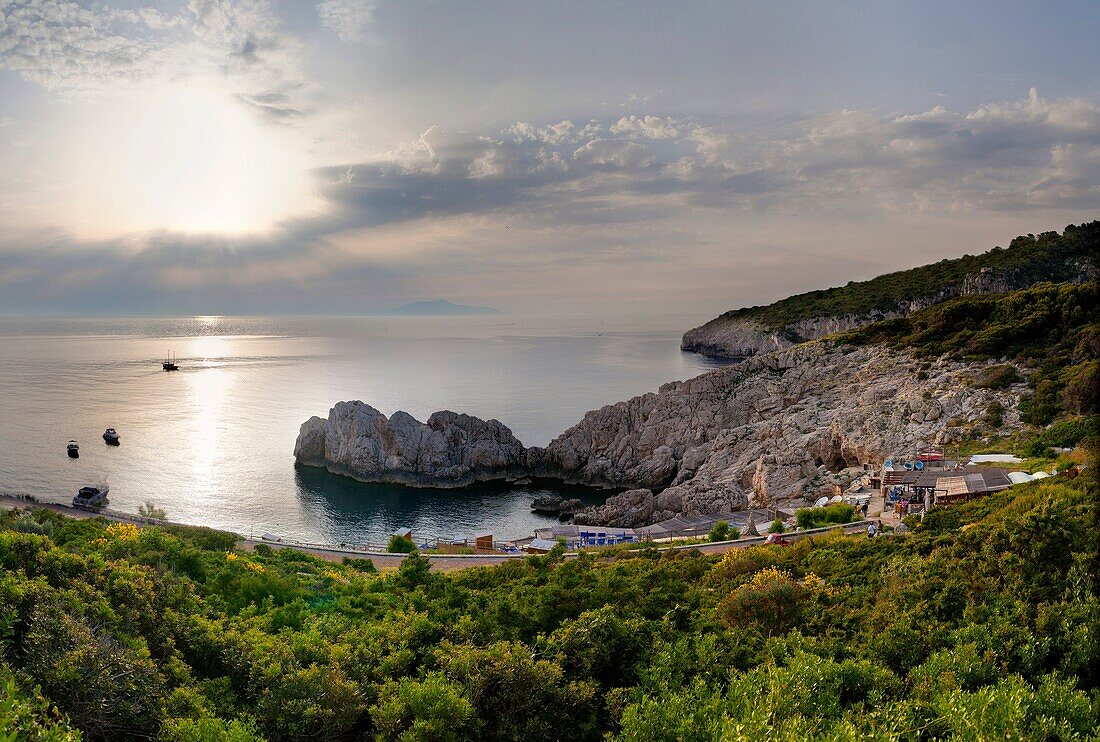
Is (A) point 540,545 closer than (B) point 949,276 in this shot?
Yes

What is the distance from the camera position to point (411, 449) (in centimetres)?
5341

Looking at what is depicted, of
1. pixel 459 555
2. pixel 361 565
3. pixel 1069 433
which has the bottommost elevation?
pixel 459 555

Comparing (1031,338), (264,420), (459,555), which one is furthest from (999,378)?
(264,420)

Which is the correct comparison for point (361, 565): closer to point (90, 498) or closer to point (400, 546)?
Result: point (400, 546)

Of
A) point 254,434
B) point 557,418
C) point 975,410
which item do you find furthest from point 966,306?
point 254,434

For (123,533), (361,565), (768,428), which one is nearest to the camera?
(123,533)

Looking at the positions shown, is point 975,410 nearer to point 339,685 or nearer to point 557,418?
point 339,685

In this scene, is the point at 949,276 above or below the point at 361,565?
above

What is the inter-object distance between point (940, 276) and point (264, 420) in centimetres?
10326

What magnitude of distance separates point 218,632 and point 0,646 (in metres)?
3.05

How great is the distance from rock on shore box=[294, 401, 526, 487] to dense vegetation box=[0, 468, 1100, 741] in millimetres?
38421

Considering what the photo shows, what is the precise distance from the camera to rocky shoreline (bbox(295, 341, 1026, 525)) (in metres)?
37.4

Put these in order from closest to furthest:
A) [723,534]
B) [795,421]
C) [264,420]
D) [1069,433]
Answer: [723,534]
[1069,433]
[795,421]
[264,420]

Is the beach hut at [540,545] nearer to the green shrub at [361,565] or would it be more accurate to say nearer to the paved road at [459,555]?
the paved road at [459,555]
